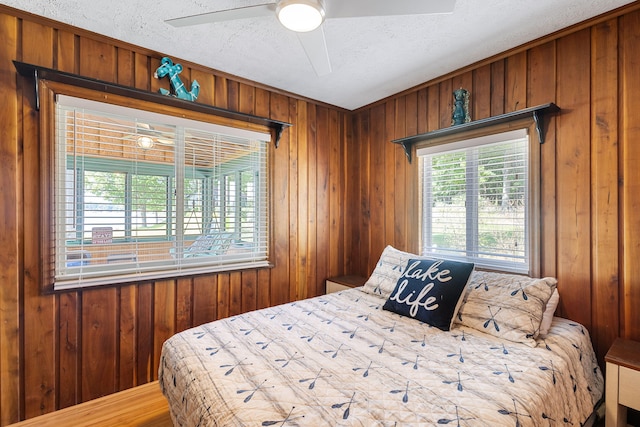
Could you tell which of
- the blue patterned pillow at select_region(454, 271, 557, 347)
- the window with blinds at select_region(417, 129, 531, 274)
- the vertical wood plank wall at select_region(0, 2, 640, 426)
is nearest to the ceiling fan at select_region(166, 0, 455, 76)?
the vertical wood plank wall at select_region(0, 2, 640, 426)

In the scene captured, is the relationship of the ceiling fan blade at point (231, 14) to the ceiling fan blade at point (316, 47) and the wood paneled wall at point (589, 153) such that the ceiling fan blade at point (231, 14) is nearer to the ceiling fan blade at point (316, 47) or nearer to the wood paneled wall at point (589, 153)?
the ceiling fan blade at point (316, 47)

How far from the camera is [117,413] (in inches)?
77.2

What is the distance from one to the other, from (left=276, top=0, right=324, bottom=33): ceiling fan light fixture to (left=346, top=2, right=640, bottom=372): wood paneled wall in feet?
5.15

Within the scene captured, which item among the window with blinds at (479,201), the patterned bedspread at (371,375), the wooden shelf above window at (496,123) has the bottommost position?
the patterned bedspread at (371,375)

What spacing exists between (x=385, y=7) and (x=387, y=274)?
1.78m

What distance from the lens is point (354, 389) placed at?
118 cm

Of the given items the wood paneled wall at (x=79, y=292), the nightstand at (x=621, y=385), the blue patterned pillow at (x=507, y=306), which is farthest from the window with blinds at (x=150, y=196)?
the nightstand at (x=621, y=385)

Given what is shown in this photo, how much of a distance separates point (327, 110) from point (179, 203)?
6.03 feet

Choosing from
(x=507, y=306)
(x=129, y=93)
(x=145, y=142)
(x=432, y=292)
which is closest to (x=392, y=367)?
(x=432, y=292)

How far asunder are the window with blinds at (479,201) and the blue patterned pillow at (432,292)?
0.53 meters

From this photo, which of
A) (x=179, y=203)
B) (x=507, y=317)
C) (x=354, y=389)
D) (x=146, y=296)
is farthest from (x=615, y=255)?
(x=146, y=296)

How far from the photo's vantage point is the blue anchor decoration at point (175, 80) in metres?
2.22

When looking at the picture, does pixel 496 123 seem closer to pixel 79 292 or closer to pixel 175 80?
pixel 175 80

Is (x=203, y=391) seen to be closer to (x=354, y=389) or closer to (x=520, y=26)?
(x=354, y=389)
